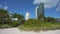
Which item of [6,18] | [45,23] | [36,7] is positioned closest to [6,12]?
[6,18]

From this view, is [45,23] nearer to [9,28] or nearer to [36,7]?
[36,7]

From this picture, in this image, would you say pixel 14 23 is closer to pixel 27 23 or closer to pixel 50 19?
pixel 27 23

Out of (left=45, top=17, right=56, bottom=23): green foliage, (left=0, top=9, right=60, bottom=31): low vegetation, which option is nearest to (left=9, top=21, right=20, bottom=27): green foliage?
(left=0, top=9, right=60, bottom=31): low vegetation

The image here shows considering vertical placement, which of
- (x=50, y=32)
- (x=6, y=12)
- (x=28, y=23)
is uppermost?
(x=6, y=12)

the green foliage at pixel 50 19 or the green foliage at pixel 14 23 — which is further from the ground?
the green foliage at pixel 50 19

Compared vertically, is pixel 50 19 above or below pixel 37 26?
above

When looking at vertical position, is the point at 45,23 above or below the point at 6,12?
below

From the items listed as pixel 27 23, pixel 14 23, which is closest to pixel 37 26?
pixel 27 23

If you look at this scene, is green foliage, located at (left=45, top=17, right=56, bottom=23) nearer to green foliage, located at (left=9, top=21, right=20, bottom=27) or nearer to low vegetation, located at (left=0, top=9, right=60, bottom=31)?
low vegetation, located at (left=0, top=9, right=60, bottom=31)

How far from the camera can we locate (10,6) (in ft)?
8.03

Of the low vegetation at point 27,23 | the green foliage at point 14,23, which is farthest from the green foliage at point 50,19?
the green foliage at point 14,23

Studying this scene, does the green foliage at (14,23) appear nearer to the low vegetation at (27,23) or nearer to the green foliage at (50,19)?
the low vegetation at (27,23)

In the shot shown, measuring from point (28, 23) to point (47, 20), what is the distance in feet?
0.99

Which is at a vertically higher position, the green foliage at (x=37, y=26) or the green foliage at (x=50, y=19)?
the green foliage at (x=50, y=19)
